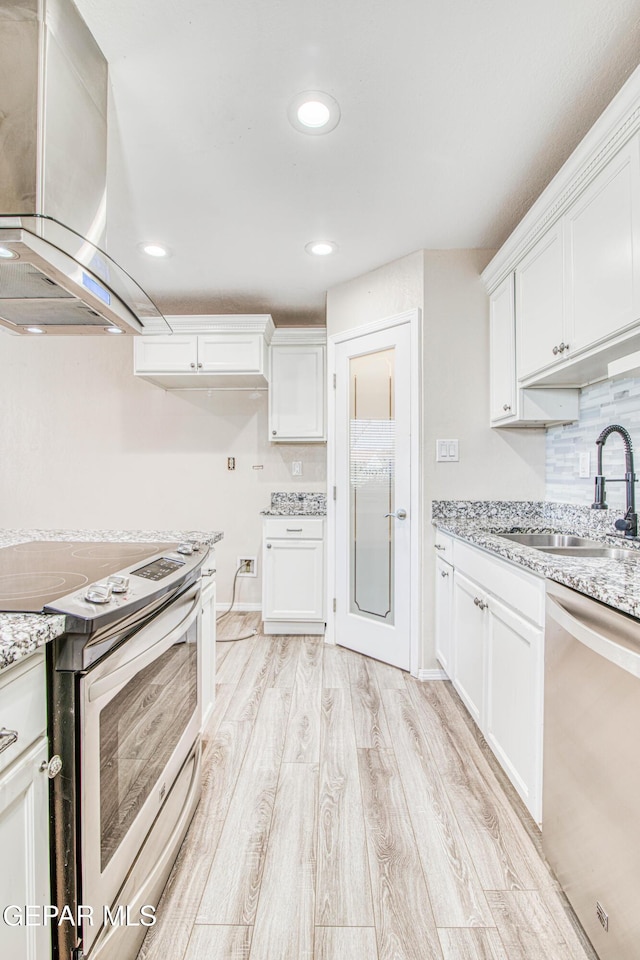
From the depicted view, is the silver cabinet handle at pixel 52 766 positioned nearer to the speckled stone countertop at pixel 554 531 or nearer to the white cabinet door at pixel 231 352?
the speckled stone countertop at pixel 554 531

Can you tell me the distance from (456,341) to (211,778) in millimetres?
2421

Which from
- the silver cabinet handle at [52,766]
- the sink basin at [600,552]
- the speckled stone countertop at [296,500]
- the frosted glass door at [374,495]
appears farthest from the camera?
the speckled stone countertop at [296,500]

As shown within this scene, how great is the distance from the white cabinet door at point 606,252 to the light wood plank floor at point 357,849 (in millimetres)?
1649

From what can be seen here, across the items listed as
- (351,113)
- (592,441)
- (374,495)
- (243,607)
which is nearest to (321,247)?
(351,113)

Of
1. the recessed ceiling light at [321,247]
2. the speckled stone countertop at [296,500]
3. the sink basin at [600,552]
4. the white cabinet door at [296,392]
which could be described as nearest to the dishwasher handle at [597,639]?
the sink basin at [600,552]

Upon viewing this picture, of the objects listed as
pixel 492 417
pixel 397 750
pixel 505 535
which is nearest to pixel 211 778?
pixel 397 750

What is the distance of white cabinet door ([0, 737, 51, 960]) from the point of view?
675 mm

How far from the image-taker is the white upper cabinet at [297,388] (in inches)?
131

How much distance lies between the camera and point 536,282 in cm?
193

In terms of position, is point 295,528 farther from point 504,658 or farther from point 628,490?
point 628,490

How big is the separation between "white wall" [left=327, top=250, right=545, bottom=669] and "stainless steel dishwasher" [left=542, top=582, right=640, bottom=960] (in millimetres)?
1316

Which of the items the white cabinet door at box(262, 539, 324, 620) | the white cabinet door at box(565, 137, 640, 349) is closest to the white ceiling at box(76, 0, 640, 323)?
the white cabinet door at box(565, 137, 640, 349)

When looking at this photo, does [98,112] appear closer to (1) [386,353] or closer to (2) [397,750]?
(1) [386,353]

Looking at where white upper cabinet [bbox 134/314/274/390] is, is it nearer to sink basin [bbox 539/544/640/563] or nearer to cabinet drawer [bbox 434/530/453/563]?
cabinet drawer [bbox 434/530/453/563]
